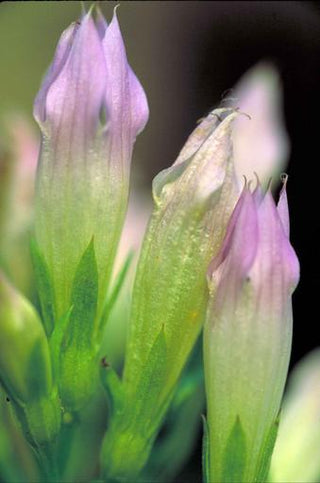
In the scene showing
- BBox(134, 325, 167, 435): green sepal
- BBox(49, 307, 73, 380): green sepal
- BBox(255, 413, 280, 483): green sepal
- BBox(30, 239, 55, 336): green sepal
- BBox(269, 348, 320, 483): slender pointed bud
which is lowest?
BBox(269, 348, 320, 483): slender pointed bud

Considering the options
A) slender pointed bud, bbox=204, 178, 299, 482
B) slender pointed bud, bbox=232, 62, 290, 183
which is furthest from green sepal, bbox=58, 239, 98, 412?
slender pointed bud, bbox=232, 62, 290, 183

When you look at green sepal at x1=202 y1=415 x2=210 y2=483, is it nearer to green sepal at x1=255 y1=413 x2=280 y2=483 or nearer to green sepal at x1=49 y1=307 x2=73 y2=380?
green sepal at x1=255 y1=413 x2=280 y2=483

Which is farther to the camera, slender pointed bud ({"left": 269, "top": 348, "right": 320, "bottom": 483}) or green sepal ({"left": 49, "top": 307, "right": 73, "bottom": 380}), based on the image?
slender pointed bud ({"left": 269, "top": 348, "right": 320, "bottom": 483})

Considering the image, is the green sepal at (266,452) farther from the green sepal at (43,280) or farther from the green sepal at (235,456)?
the green sepal at (43,280)

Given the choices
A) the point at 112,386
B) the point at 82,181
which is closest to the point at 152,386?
the point at 112,386

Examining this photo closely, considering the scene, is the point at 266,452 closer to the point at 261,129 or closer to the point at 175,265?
the point at 175,265

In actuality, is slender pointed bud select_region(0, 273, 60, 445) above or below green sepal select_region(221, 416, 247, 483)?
above

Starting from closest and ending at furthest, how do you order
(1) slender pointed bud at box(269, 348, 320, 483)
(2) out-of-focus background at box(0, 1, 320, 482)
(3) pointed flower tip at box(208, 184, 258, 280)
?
(3) pointed flower tip at box(208, 184, 258, 280), (1) slender pointed bud at box(269, 348, 320, 483), (2) out-of-focus background at box(0, 1, 320, 482)
